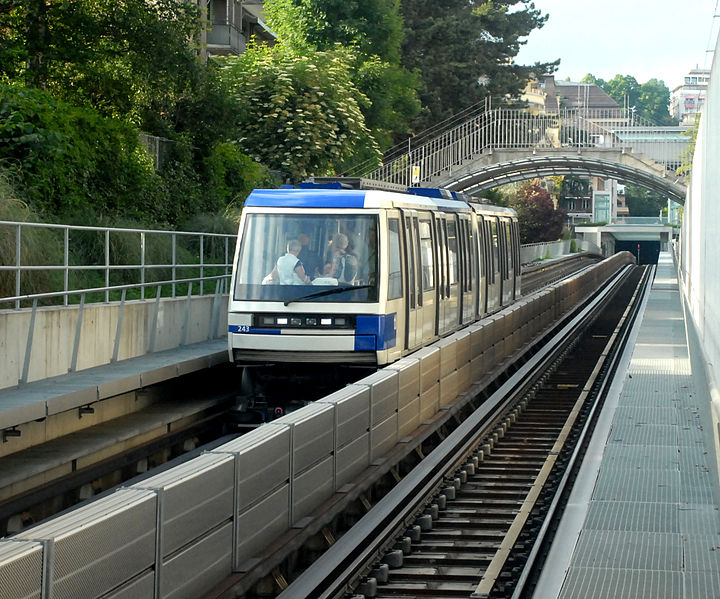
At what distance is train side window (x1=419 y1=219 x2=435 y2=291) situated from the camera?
63.2 feet

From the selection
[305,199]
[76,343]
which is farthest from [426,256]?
[76,343]

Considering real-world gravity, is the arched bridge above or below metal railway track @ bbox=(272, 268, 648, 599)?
above

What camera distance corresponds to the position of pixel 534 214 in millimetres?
100562

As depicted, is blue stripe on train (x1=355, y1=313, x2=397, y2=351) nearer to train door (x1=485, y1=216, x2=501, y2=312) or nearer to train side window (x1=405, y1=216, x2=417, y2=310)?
train side window (x1=405, y1=216, x2=417, y2=310)

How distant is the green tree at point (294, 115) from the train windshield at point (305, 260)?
20.8 m

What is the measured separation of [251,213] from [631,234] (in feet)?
408

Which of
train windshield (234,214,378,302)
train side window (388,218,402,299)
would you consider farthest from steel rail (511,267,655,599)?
train windshield (234,214,378,302)

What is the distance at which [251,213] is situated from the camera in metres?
17.0

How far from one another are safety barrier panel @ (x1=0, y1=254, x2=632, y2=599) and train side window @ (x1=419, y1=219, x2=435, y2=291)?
460 cm

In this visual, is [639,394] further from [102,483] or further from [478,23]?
[478,23]

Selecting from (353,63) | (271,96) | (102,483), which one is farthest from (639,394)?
(353,63)

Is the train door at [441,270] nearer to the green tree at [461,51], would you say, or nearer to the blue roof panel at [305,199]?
the blue roof panel at [305,199]

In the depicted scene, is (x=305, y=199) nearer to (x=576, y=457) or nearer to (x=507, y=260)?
(x=576, y=457)

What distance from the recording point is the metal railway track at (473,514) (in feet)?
31.3
